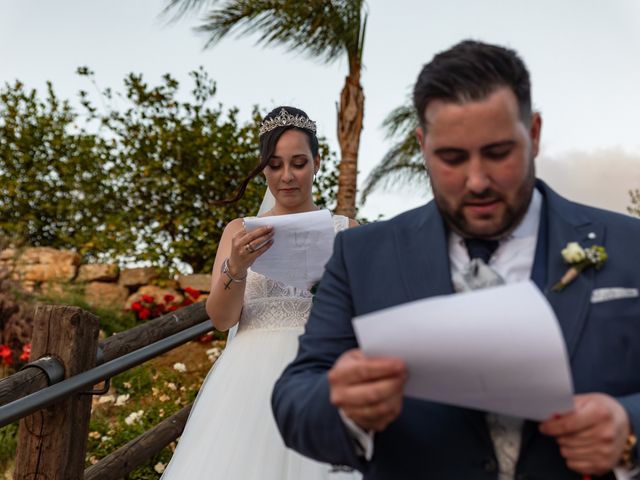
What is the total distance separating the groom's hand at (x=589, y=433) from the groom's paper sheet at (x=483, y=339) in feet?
0.20

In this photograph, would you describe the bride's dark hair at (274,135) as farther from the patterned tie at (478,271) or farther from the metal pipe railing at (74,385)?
the patterned tie at (478,271)

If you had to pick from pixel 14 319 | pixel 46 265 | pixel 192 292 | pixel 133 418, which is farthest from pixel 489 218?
pixel 46 265

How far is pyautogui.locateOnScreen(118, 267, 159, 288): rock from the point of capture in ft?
33.8

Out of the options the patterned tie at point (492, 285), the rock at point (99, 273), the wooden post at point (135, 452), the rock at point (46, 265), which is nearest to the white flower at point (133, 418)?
the wooden post at point (135, 452)

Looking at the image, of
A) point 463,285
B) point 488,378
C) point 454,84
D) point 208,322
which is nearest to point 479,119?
point 454,84

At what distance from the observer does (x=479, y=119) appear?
5.04ft

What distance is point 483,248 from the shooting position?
5.56 feet

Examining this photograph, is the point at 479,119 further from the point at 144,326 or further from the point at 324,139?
the point at 324,139

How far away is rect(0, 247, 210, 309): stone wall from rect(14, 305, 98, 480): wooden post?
21.8 feet

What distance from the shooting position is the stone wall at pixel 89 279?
1010 cm

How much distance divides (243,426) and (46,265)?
7923 millimetres

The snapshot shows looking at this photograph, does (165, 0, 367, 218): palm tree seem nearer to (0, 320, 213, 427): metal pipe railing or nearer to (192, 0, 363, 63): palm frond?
(192, 0, 363, 63): palm frond

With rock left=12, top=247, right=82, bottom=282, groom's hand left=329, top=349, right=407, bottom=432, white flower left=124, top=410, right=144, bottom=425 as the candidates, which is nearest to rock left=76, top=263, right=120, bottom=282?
rock left=12, top=247, right=82, bottom=282

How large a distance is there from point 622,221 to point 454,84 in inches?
19.7
